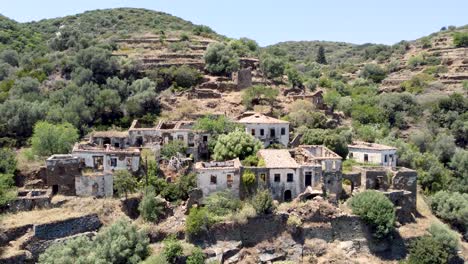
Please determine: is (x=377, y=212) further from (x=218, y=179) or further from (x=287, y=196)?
(x=218, y=179)

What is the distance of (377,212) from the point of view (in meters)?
30.0

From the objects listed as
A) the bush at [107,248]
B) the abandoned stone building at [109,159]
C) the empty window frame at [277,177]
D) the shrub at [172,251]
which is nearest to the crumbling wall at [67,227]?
the bush at [107,248]

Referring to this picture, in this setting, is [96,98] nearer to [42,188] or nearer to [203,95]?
[203,95]

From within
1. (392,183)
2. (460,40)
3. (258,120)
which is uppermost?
(460,40)

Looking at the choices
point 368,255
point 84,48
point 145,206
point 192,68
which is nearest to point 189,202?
point 145,206

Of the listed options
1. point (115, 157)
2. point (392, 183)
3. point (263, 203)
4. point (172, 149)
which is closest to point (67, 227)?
point (115, 157)

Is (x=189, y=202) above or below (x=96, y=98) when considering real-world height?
below

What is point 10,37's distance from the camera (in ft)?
227

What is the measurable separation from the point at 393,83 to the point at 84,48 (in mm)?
44303

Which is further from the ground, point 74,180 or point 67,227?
point 74,180

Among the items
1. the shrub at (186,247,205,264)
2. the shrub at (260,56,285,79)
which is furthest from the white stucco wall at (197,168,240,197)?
the shrub at (260,56,285,79)

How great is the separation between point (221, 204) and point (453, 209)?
1797 cm

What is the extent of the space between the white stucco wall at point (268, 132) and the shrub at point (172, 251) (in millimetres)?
13935

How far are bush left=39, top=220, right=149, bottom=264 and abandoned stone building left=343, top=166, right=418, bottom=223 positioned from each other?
15.1 metres
